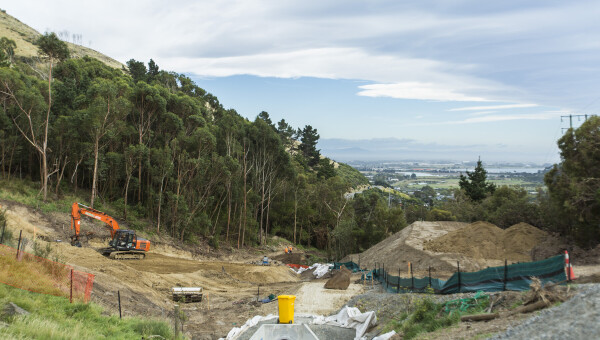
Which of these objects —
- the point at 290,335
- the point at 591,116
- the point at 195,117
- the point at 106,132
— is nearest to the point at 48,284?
the point at 290,335

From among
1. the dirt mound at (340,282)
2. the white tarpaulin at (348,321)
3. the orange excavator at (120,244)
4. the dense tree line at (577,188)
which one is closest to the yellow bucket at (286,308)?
the white tarpaulin at (348,321)

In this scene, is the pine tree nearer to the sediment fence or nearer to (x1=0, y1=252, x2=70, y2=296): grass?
the sediment fence

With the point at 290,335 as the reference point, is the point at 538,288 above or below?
above

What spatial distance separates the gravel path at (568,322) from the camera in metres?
7.18

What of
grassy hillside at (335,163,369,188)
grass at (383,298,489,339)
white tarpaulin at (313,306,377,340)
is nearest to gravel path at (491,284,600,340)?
grass at (383,298,489,339)

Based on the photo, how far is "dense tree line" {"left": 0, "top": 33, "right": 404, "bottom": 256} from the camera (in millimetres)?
36438

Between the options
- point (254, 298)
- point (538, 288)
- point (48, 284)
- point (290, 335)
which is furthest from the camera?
point (254, 298)

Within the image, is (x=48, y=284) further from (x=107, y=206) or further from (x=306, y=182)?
(x=306, y=182)

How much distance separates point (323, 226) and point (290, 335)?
47.6 m

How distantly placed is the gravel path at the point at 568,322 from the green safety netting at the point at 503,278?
8.49 ft

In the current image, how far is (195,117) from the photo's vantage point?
43.9m

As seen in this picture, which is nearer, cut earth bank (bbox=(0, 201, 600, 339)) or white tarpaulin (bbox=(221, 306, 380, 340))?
white tarpaulin (bbox=(221, 306, 380, 340))

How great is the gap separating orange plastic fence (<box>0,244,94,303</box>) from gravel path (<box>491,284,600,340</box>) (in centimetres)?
1223

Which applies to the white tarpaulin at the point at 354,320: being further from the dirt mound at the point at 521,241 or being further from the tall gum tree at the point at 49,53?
the tall gum tree at the point at 49,53
